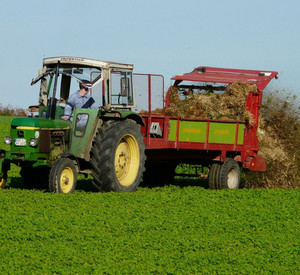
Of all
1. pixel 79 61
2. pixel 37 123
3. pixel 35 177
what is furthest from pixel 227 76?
pixel 37 123

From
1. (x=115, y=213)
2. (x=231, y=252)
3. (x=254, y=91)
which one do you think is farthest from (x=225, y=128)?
(x=231, y=252)

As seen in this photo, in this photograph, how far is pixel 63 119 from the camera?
1152 centimetres

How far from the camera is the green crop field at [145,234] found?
23.0 ft

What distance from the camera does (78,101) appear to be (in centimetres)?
1144

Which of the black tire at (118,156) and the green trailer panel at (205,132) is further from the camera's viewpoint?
the green trailer panel at (205,132)

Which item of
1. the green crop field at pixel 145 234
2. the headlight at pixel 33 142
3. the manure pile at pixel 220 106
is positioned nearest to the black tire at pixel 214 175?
Answer: the manure pile at pixel 220 106

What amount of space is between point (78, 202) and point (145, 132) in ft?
9.19

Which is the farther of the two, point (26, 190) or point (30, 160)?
point (26, 190)

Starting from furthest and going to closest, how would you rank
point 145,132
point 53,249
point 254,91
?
point 254,91
point 145,132
point 53,249

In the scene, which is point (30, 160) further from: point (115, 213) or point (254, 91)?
point (254, 91)

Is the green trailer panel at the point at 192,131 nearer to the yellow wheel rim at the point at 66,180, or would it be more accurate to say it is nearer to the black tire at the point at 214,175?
the black tire at the point at 214,175

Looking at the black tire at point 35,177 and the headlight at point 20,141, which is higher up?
the headlight at point 20,141

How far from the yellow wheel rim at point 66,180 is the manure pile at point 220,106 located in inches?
130

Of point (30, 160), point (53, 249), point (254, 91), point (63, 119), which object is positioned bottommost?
point (53, 249)
